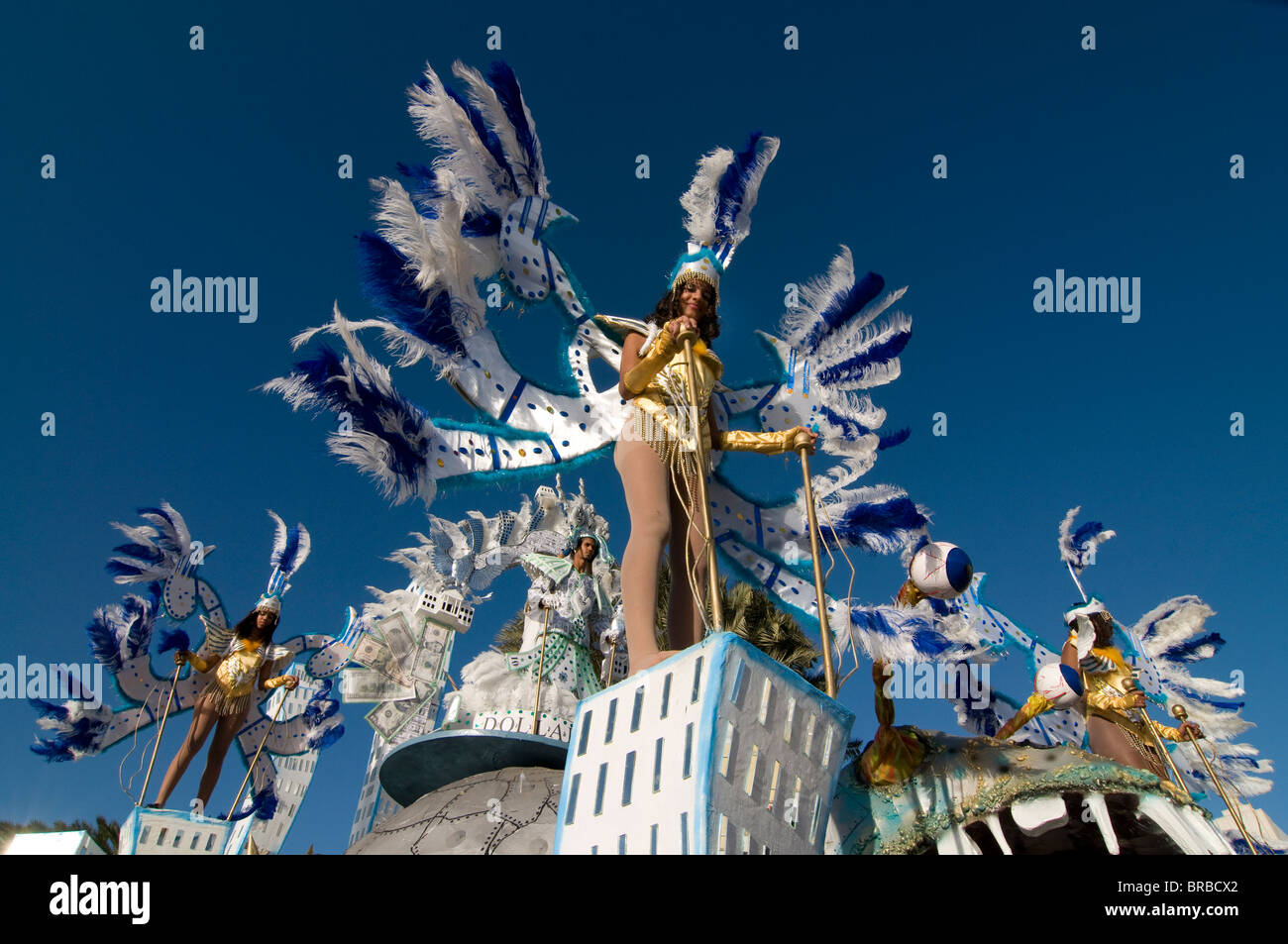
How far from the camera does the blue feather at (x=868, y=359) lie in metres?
5.47

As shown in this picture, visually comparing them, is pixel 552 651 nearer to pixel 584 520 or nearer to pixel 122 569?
pixel 584 520

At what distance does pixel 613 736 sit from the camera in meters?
3.31

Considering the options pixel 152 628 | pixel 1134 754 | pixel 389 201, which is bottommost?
pixel 1134 754

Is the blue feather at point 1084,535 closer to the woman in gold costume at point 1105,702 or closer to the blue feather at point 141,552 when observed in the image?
the woman in gold costume at point 1105,702

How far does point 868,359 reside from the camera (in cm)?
550

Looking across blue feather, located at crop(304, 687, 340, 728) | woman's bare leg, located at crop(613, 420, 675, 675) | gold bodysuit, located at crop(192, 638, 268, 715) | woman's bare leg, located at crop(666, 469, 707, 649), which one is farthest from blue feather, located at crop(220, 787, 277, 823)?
woman's bare leg, located at crop(613, 420, 675, 675)

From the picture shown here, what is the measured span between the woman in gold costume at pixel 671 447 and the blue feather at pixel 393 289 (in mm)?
1165

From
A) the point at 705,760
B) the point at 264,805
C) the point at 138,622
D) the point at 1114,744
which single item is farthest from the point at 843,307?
the point at 264,805

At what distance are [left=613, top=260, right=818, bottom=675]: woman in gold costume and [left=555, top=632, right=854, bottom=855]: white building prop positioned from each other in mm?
646

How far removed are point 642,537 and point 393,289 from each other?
6.11 ft

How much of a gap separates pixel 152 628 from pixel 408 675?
10.3 ft
